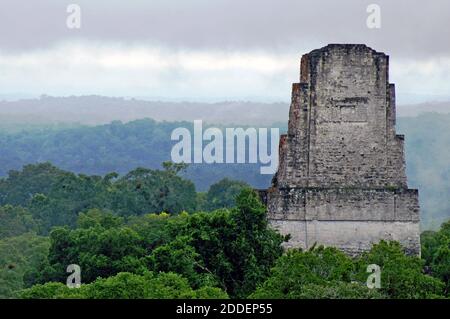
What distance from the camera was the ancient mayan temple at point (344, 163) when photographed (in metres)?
54.6

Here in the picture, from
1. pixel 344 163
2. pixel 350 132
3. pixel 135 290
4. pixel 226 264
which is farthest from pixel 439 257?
pixel 135 290

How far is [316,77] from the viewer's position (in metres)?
55.1

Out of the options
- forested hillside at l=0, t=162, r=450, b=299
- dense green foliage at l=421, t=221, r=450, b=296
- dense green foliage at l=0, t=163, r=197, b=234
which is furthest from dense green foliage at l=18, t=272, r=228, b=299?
dense green foliage at l=0, t=163, r=197, b=234

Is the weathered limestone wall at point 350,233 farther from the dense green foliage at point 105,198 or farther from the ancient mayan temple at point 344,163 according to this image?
the dense green foliage at point 105,198

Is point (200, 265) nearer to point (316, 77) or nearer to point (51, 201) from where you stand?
point (316, 77)

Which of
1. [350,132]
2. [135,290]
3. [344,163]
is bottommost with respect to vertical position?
[135,290]

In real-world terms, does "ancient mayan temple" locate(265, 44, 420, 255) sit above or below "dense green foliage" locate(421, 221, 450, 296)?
above

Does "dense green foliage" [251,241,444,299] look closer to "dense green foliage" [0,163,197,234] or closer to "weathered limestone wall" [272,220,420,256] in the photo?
"weathered limestone wall" [272,220,420,256]

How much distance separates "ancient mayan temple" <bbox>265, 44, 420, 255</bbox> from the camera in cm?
5459

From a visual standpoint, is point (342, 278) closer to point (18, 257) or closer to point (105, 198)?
point (18, 257)

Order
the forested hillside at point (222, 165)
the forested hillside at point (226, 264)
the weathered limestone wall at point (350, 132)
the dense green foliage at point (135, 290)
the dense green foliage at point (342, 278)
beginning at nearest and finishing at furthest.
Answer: the dense green foliage at point (342, 278)
the dense green foliage at point (135, 290)
the forested hillside at point (226, 264)
the weathered limestone wall at point (350, 132)
the forested hillside at point (222, 165)

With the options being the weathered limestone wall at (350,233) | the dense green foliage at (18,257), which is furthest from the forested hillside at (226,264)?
the dense green foliage at (18,257)

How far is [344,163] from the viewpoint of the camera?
5497cm
